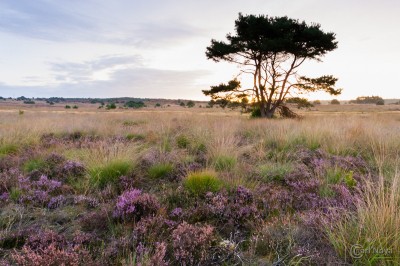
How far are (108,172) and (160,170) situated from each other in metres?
0.94

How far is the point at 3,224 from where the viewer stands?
3453 mm

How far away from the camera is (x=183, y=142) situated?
8.63m

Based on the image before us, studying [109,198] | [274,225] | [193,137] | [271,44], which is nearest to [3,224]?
[109,198]

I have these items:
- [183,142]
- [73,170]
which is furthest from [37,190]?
[183,142]

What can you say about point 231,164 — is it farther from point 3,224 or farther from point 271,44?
point 271,44

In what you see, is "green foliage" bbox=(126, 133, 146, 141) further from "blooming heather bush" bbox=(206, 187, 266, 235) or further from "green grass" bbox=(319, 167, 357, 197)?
"green grass" bbox=(319, 167, 357, 197)

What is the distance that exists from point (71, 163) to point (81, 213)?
7.06 ft

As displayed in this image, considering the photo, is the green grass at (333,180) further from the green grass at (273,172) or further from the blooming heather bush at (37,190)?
the blooming heather bush at (37,190)

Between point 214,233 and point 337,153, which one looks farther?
point 337,153

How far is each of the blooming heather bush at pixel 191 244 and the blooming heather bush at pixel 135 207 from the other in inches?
29.8

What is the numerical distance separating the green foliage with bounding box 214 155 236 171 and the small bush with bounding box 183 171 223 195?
115cm

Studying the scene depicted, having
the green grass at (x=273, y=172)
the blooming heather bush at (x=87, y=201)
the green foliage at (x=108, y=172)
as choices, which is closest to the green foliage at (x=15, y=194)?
the blooming heather bush at (x=87, y=201)

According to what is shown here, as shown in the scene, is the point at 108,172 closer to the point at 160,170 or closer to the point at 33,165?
the point at 160,170

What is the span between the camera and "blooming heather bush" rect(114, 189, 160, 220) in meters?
3.54
